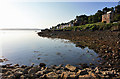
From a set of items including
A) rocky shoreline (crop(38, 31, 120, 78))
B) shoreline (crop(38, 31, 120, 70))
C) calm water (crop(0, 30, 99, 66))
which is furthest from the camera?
calm water (crop(0, 30, 99, 66))

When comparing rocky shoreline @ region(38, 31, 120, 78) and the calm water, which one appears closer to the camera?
rocky shoreline @ region(38, 31, 120, 78)

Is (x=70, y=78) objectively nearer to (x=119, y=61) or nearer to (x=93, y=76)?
(x=93, y=76)

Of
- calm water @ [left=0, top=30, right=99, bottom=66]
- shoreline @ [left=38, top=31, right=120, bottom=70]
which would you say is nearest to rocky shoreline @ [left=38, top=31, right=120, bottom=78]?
shoreline @ [left=38, top=31, right=120, bottom=70]

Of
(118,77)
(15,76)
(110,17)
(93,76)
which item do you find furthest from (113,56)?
(110,17)

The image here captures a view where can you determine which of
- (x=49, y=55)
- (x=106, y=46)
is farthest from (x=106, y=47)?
(x=49, y=55)

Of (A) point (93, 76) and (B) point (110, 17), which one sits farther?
(B) point (110, 17)

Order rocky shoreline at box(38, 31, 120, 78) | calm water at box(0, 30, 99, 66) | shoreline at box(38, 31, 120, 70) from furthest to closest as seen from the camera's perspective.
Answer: calm water at box(0, 30, 99, 66) → shoreline at box(38, 31, 120, 70) → rocky shoreline at box(38, 31, 120, 78)

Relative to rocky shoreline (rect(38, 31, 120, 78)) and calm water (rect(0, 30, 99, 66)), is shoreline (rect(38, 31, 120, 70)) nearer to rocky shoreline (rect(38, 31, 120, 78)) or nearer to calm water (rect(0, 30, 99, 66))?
rocky shoreline (rect(38, 31, 120, 78))

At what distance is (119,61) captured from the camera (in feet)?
33.3

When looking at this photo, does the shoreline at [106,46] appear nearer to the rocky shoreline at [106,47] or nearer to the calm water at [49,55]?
the rocky shoreline at [106,47]

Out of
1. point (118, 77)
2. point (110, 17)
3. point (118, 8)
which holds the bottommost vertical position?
point (118, 77)

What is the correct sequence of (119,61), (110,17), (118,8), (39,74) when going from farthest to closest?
(118,8), (110,17), (119,61), (39,74)

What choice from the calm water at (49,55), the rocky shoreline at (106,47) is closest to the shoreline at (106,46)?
the rocky shoreline at (106,47)

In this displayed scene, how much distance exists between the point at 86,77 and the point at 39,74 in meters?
4.06
